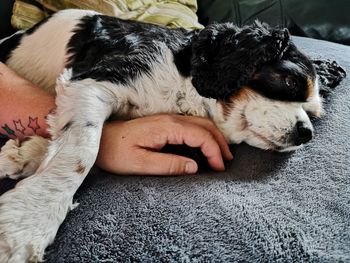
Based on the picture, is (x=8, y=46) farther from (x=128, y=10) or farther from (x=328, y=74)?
(x=328, y=74)

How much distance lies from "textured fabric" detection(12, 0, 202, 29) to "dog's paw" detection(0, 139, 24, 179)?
0.92 meters

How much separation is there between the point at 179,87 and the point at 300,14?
1.84 m

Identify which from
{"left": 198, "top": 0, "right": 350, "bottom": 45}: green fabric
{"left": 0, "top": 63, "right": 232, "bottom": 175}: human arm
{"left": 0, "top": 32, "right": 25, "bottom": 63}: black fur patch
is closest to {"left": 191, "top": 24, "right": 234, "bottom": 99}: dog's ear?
{"left": 0, "top": 63, "right": 232, "bottom": 175}: human arm

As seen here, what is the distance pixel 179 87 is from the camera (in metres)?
1.41

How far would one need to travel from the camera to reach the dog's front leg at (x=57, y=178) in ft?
2.87

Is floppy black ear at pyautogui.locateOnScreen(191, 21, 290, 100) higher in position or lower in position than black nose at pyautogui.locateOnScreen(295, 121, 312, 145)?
higher

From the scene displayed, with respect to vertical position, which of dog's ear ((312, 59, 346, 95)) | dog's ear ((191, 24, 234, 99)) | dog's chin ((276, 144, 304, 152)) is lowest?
dog's ear ((312, 59, 346, 95))

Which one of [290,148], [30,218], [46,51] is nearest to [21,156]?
[30,218]

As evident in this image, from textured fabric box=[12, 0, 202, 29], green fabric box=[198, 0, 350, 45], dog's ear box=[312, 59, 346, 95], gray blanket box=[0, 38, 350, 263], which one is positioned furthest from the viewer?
green fabric box=[198, 0, 350, 45]

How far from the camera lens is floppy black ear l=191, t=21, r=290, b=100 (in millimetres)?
1322

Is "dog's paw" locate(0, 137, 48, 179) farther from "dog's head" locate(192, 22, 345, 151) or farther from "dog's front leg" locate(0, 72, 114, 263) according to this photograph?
"dog's head" locate(192, 22, 345, 151)

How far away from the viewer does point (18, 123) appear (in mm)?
1396

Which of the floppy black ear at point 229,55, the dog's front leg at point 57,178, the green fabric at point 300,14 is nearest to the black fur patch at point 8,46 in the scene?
the dog's front leg at point 57,178

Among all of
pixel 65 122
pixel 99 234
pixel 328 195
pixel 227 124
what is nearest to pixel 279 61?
pixel 227 124
